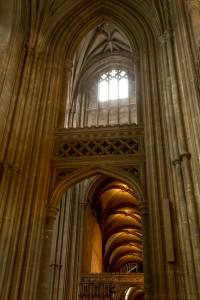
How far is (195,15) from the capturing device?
32.0 feet

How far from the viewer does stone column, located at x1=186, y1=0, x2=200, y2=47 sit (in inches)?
365

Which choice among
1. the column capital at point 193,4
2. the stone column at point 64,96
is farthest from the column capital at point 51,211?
the column capital at point 193,4

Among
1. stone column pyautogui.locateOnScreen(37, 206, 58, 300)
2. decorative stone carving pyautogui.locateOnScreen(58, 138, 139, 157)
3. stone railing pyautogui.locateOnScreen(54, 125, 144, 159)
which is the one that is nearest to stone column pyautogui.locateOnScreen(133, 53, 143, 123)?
stone railing pyautogui.locateOnScreen(54, 125, 144, 159)

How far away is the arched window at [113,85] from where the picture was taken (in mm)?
17922

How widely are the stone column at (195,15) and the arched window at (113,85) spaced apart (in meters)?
7.88

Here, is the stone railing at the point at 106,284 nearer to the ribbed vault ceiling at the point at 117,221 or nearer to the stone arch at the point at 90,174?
the ribbed vault ceiling at the point at 117,221

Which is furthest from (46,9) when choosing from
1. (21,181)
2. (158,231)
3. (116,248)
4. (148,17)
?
(116,248)

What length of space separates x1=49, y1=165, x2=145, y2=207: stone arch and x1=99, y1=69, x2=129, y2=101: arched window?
8355 mm

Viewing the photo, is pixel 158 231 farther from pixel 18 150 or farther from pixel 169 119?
pixel 18 150

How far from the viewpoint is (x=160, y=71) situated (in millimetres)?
11305

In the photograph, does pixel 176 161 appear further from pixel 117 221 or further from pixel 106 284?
pixel 117 221

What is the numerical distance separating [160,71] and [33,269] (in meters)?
7.67

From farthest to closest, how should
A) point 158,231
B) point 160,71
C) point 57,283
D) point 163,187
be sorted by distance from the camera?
point 57,283 < point 160,71 < point 163,187 < point 158,231

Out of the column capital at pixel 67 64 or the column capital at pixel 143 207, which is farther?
the column capital at pixel 67 64
